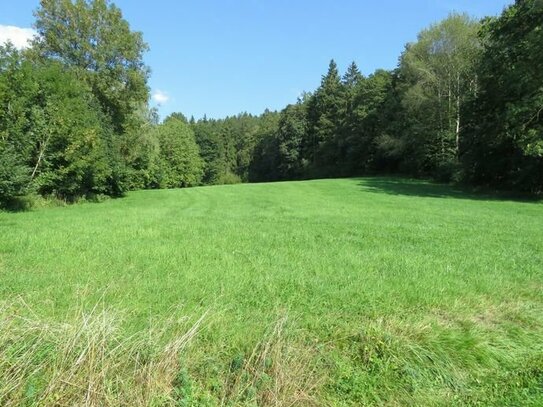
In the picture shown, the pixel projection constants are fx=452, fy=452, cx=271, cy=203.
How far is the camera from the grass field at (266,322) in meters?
3.97

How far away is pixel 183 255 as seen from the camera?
28.2 ft

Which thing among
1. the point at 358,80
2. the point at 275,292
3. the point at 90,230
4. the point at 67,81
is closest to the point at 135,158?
the point at 67,81

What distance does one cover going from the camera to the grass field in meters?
3.97

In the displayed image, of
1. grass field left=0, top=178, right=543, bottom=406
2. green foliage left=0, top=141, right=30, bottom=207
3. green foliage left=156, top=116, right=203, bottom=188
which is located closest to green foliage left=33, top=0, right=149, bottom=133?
green foliage left=0, top=141, right=30, bottom=207

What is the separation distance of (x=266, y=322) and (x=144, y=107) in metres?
32.4

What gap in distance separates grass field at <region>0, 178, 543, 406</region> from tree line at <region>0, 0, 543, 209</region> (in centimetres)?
1167

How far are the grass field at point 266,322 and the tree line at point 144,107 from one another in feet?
38.3

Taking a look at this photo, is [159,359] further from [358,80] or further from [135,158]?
[358,80]

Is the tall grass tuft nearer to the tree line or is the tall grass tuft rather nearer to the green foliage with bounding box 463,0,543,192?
the tree line

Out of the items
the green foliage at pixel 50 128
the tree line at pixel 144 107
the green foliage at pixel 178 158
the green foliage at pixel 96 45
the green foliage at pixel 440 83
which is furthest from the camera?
the green foliage at pixel 178 158

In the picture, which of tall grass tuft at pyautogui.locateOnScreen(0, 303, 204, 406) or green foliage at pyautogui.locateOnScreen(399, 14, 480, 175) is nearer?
tall grass tuft at pyautogui.locateOnScreen(0, 303, 204, 406)

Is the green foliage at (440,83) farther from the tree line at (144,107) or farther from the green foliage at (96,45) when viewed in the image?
the green foliage at (96,45)

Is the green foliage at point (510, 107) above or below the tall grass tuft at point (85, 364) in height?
above

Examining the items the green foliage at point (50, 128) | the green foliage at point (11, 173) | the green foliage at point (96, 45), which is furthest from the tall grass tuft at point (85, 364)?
the green foliage at point (96, 45)
